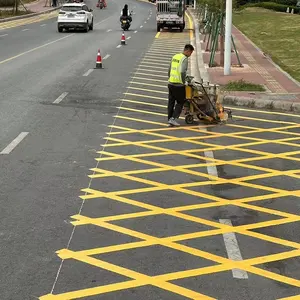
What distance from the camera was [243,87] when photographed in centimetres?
1683

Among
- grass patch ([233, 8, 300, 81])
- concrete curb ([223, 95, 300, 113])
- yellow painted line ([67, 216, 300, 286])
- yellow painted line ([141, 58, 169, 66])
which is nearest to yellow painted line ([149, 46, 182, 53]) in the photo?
Answer: grass patch ([233, 8, 300, 81])

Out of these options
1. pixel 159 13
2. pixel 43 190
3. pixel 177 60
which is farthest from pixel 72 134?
pixel 159 13

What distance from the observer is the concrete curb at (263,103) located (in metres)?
14.7

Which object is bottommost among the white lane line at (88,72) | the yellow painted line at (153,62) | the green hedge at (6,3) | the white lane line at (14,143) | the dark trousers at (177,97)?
the yellow painted line at (153,62)

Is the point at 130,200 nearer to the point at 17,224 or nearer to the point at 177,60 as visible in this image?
the point at 17,224

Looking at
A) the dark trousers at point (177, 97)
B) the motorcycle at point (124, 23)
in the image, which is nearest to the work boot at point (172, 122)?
the dark trousers at point (177, 97)

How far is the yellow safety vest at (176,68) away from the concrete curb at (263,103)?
11.0ft

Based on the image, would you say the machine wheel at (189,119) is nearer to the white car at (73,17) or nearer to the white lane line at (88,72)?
the white lane line at (88,72)

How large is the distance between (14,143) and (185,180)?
3.67m

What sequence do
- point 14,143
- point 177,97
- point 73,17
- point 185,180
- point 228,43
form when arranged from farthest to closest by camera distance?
point 73,17 → point 228,43 → point 177,97 → point 14,143 → point 185,180

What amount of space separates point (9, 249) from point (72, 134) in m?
5.60

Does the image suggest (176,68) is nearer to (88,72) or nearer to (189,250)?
(189,250)

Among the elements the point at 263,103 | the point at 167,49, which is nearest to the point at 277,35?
the point at 167,49

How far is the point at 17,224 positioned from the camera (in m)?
7.05
